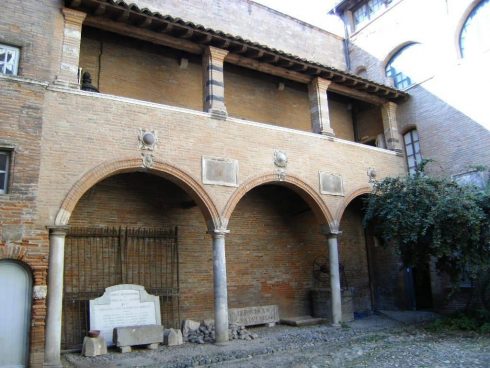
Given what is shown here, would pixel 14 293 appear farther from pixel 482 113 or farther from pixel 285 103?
pixel 482 113

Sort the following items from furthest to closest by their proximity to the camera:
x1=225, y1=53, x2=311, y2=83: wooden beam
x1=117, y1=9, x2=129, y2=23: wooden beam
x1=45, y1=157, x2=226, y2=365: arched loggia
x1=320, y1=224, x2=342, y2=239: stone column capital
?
1. x1=320, y1=224, x2=342, y2=239: stone column capital
2. x1=225, y1=53, x2=311, y2=83: wooden beam
3. x1=117, y1=9, x2=129, y2=23: wooden beam
4. x1=45, y1=157, x2=226, y2=365: arched loggia

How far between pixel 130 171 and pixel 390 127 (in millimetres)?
8574

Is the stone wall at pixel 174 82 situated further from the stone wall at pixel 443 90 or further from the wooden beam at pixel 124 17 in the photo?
the stone wall at pixel 443 90

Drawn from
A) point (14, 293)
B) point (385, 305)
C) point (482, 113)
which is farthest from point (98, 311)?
point (482, 113)

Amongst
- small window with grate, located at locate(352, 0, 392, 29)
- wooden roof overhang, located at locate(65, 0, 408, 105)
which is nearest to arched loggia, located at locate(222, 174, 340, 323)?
wooden roof overhang, located at locate(65, 0, 408, 105)

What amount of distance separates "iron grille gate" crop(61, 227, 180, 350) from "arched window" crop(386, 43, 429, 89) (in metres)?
9.04

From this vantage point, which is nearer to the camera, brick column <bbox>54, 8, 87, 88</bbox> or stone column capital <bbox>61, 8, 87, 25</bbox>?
brick column <bbox>54, 8, 87, 88</bbox>

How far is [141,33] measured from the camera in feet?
31.5

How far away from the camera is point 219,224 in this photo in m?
9.45

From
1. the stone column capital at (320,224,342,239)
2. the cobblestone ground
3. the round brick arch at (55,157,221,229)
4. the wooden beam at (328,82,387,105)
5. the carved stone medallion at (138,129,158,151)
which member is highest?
the wooden beam at (328,82,387,105)

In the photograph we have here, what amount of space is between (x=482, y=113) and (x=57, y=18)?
35.4ft

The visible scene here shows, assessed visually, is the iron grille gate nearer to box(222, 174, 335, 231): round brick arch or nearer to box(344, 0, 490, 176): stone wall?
box(222, 174, 335, 231): round brick arch

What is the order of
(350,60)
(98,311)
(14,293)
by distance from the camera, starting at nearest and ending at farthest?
(14,293), (98,311), (350,60)

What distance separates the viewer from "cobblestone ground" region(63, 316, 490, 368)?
24.1ft
